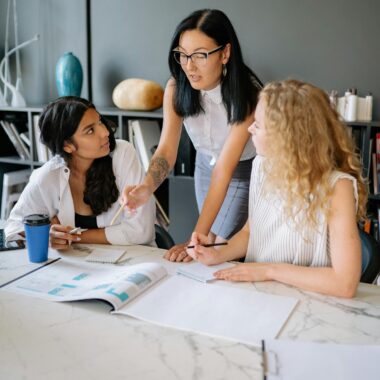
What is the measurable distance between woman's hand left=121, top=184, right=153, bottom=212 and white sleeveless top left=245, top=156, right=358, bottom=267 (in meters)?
0.38

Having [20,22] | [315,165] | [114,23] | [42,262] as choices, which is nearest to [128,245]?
[42,262]

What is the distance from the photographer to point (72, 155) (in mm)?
1808

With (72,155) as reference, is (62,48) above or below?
above

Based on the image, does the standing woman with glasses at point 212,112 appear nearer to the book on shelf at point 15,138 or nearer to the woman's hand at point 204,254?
the woman's hand at point 204,254

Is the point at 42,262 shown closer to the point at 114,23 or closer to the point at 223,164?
the point at 223,164

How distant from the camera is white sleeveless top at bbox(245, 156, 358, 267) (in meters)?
1.29

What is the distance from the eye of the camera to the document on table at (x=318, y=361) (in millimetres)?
825

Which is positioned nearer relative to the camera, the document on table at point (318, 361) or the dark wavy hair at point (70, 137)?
the document on table at point (318, 361)

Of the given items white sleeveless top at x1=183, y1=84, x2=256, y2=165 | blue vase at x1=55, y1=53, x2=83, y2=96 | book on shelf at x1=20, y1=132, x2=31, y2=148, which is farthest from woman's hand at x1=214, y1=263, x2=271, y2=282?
book on shelf at x1=20, y1=132, x2=31, y2=148

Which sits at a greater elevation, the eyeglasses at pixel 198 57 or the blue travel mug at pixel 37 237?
the eyeglasses at pixel 198 57

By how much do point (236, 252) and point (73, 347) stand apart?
659mm

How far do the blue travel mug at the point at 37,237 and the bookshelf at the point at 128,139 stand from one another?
154 centimetres

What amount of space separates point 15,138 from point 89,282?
2.43 meters

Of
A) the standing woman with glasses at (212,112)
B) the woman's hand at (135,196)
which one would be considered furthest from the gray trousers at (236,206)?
the woman's hand at (135,196)
